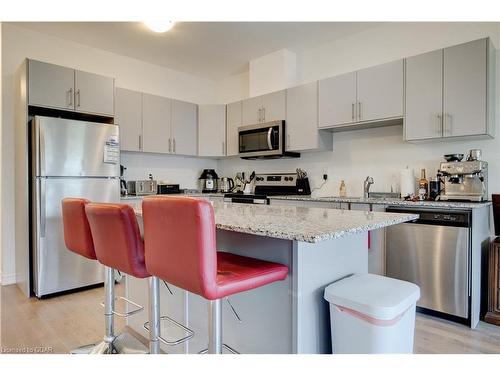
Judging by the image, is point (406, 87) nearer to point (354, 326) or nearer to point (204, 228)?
point (354, 326)

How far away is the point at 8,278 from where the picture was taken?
3.39 metres

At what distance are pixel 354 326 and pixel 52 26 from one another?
3.91 m

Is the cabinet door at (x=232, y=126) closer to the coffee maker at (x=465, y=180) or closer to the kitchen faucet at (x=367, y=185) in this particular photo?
the kitchen faucet at (x=367, y=185)

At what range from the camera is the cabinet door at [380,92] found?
296 centimetres

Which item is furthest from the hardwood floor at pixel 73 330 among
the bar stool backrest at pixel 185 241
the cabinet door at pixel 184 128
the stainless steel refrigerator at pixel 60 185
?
the cabinet door at pixel 184 128

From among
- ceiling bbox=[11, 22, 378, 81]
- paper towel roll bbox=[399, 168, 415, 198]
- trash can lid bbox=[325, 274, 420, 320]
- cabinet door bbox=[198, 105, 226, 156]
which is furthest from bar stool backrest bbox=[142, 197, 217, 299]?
cabinet door bbox=[198, 105, 226, 156]

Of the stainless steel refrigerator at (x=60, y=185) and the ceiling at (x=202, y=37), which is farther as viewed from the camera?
the ceiling at (x=202, y=37)

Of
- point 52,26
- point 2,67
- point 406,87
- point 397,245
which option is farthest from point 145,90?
point 397,245

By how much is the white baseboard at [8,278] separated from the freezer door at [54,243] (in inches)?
24.7

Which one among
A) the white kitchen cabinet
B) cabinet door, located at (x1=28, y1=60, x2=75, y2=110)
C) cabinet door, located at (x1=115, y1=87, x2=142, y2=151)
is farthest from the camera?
cabinet door, located at (x1=115, y1=87, x2=142, y2=151)

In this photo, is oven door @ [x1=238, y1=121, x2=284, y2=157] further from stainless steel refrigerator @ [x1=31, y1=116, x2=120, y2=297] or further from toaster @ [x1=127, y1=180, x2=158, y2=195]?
stainless steel refrigerator @ [x1=31, y1=116, x2=120, y2=297]

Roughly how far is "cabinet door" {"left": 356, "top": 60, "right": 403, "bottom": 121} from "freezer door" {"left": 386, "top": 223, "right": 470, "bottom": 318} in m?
1.10

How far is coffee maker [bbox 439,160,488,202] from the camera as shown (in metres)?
2.57

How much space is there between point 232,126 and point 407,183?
94.3 inches
